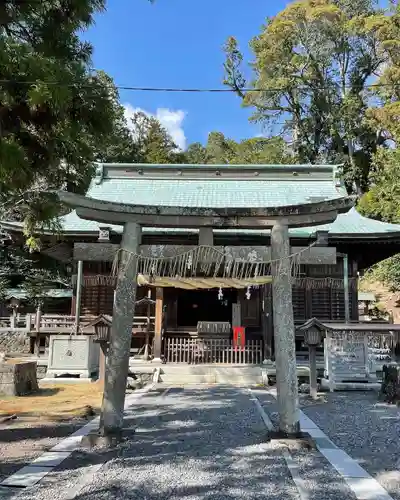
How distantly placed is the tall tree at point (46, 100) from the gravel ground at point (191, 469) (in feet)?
10.2

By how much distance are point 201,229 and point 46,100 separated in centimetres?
286

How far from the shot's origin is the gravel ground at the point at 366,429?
4.98 m

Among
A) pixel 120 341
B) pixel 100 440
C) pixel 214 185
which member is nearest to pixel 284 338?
pixel 120 341

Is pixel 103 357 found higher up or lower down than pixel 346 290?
lower down

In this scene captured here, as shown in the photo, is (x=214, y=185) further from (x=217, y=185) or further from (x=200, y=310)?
(x=200, y=310)

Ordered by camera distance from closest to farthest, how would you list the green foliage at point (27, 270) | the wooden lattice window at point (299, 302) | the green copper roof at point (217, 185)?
the wooden lattice window at point (299, 302) → the green copper roof at point (217, 185) → the green foliage at point (27, 270)

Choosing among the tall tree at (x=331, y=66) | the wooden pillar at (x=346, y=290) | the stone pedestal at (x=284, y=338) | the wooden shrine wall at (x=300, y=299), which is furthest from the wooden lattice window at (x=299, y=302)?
the tall tree at (x=331, y=66)

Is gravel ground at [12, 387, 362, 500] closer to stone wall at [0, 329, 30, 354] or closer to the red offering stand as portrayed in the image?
the red offering stand

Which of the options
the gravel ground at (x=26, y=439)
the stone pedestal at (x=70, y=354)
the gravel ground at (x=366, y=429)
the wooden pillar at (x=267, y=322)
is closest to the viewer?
the gravel ground at (x=366, y=429)

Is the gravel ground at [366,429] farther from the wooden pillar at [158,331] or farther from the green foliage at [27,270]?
the green foliage at [27,270]

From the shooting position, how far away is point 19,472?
4777 millimetres

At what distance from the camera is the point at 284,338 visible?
5.98 m

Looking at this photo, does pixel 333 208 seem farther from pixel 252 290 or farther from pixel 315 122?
pixel 315 122

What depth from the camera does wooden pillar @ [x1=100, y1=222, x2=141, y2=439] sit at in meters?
5.88
